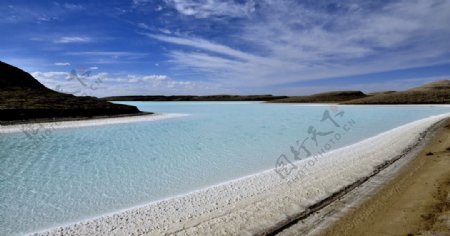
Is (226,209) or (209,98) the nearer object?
(226,209)

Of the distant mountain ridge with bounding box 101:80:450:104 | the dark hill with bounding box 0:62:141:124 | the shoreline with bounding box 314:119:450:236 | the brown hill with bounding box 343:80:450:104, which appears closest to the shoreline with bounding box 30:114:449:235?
the shoreline with bounding box 314:119:450:236

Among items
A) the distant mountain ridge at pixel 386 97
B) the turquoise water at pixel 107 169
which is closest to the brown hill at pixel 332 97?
the distant mountain ridge at pixel 386 97

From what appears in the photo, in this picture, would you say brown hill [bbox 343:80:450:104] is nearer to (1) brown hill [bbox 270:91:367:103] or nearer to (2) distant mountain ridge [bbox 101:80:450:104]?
(2) distant mountain ridge [bbox 101:80:450:104]

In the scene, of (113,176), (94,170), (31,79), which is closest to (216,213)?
(113,176)

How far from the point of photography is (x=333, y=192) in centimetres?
730

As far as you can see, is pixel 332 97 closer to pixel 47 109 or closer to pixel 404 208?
pixel 47 109

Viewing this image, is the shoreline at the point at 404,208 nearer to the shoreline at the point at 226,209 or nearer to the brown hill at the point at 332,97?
the shoreline at the point at 226,209

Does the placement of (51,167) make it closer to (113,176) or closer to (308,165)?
(113,176)

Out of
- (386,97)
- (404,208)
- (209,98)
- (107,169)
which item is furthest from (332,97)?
(404,208)

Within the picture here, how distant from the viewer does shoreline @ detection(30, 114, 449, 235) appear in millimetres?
5699

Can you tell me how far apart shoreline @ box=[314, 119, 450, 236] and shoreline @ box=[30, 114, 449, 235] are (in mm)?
788

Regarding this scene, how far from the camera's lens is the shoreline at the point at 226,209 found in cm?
570

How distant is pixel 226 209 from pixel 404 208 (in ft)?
10.9

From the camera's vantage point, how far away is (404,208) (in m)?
A: 6.05
